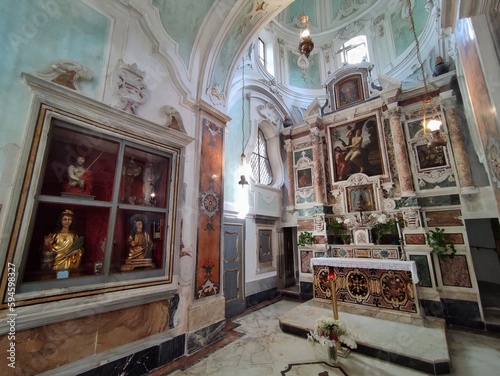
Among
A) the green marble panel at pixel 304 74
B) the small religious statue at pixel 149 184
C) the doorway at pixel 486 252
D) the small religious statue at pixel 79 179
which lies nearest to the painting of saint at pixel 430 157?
the doorway at pixel 486 252

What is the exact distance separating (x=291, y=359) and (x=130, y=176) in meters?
3.61

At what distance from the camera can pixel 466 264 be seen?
16.8ft

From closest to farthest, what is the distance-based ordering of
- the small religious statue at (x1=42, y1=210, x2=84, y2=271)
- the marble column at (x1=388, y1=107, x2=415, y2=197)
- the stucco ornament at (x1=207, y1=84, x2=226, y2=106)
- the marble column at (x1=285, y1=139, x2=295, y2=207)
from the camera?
the small religious statue at (x1=42, y1=210, x2=84, y2=271), the stucco ornament at (x1=207, y1=84, x2=226, y2=106), the marble column at (x1=388, y1=107, x2=415, y2=197), the marble column at (x1=285, y1=139, x2=295, y2=207)

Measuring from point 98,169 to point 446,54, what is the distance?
8.68 m

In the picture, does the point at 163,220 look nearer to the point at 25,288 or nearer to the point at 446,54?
the point at 25,288

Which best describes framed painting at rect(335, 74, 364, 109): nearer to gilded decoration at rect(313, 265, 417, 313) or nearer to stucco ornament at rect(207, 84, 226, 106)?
stucco ornament at rect(207, 84, 226, 106)

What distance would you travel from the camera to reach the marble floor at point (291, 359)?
306cm

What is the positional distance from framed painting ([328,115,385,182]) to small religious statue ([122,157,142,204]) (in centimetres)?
585

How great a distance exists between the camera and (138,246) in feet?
11.0

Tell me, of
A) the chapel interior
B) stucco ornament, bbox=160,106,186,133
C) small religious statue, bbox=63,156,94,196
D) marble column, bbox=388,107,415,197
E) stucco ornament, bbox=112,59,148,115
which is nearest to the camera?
the chapel interior

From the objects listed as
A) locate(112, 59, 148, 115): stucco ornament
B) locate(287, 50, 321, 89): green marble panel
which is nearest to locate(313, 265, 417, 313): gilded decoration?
locate(112, 59, 148, 115): stucco ornament

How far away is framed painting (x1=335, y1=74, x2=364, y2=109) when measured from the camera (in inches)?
297

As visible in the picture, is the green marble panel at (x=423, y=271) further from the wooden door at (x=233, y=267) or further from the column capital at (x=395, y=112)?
the wooden door at (x=233, y=267)

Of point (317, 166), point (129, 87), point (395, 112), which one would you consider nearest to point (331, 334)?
point (129, 87)
